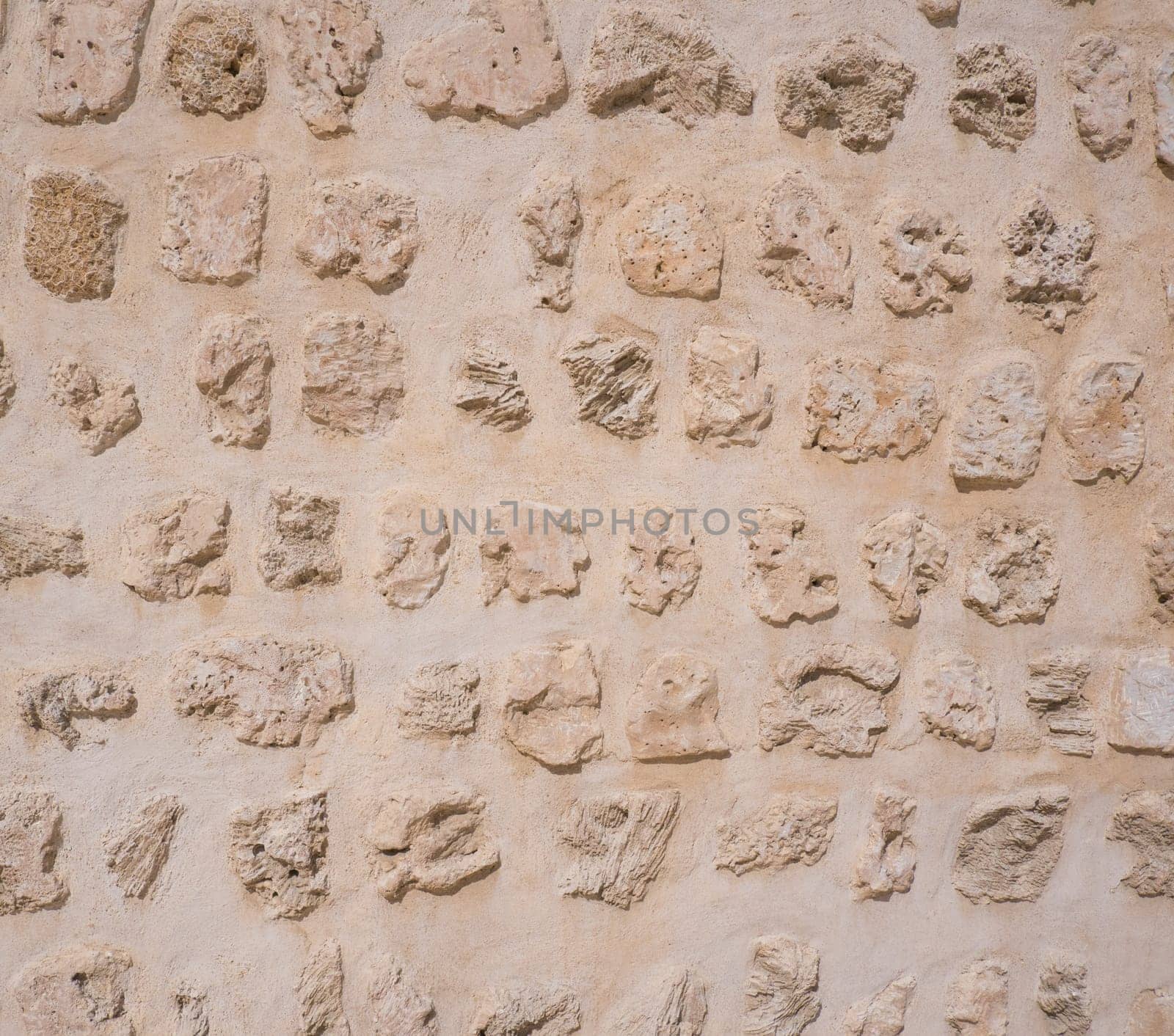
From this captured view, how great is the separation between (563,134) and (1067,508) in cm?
100

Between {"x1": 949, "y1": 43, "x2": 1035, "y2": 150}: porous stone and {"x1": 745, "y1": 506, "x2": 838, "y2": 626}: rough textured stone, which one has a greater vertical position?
{"x1": 949, "y1": 43, "x2": 1035, "y2": 150}: porous stone

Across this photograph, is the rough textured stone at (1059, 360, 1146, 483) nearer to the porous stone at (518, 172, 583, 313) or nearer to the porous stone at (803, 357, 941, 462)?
the porous stone at (803, 357, 941, 462)

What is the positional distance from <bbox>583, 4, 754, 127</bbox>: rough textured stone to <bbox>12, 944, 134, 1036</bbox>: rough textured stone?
142 centimetres

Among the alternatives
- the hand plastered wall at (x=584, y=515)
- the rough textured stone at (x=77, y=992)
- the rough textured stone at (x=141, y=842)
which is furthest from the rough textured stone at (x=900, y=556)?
the rough textured stone at (x=77, y=992)

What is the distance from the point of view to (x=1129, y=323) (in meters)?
1.58

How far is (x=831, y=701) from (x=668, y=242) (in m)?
0.76

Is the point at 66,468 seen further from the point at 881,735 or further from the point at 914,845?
the point at 914,845

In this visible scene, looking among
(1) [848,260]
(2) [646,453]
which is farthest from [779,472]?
(1) [848,260]

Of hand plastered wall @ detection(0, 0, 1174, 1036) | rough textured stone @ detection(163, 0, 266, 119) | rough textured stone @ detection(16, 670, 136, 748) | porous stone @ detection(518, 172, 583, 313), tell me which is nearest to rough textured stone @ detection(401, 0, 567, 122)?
hand plastered wall @ detection(0, 0, 1174, 1036)

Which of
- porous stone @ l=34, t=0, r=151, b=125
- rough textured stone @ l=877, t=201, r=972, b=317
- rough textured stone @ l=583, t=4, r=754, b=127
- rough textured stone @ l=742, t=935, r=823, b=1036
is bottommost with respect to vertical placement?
rough textured stone @ l=742, t=935, r=823, b=1036

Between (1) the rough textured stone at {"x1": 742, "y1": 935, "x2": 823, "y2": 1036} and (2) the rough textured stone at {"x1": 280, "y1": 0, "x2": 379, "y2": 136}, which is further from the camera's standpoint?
(1) the rough textured stone at {"x1": 742, "y1": 935, "x2": 823, "y2": 1036}

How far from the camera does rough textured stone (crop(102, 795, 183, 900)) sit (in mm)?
1355

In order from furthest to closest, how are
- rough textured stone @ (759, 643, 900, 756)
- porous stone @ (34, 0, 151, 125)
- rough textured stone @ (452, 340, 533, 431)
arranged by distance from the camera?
rough textured stone @ (759, 643, 900, 756) → rough textured stone @ (452, 340, 533, 431) → porous stone @ (34, 0, 151, 125)

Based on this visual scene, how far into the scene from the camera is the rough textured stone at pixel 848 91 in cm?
145
